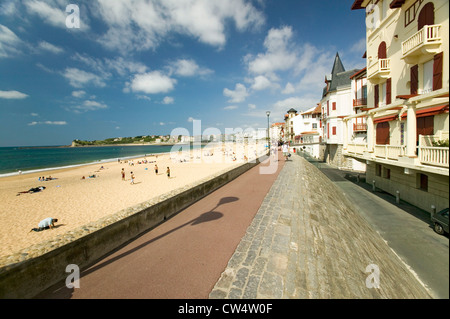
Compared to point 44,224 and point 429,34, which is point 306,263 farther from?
point 44,224

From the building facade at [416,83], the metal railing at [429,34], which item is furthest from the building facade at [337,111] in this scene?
the metal railing at [429,34]

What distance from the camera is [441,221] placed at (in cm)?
160

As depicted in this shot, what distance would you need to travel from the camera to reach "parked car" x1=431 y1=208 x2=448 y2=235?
1443 mm

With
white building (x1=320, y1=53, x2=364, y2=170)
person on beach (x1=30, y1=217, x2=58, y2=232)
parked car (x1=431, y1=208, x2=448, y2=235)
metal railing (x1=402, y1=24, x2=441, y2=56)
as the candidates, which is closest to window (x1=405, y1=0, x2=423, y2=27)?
metal railing (x1=402, y1=24, x2=441, y2=56)

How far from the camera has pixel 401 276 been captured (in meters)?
2.14

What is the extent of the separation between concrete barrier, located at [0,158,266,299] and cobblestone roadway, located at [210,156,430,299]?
3380mm

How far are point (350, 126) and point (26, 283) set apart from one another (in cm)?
3303

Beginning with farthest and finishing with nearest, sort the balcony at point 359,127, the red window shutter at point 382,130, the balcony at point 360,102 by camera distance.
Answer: the balcony at point 360,102 < the balcony at point 359,127 < the red window shutter at point 382,130

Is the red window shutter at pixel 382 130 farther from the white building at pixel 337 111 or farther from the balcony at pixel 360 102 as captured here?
the white building at pixel 337 111

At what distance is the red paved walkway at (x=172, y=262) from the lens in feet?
12.7

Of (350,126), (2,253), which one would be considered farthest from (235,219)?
(350,126)

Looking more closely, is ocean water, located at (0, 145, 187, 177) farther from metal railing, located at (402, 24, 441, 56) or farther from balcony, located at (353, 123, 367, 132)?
balcony, located at (353, 123, 367, 132)

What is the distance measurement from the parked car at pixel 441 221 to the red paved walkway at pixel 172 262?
3.59m

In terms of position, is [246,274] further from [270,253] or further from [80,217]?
[80,217]
